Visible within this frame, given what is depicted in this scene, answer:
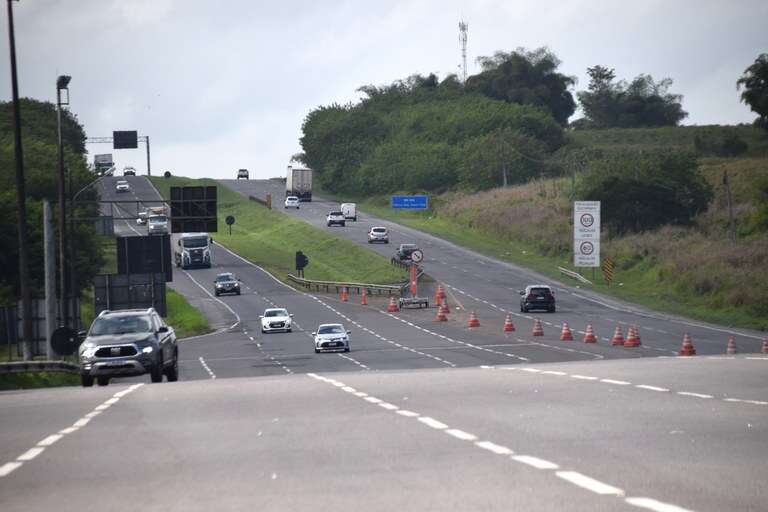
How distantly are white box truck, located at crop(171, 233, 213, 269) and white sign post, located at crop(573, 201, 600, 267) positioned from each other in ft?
124

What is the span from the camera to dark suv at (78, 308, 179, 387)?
95.3ft

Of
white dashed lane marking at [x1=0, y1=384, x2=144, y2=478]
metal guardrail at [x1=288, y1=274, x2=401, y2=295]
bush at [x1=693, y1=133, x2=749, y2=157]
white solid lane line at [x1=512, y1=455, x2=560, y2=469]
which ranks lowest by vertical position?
metal guardrail at [x1=288, y1=274, x2=401, y2=295]

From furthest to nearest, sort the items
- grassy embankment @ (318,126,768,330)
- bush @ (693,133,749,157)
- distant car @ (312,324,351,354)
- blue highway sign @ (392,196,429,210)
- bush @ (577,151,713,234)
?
bush @ (693,133,749,157) < blue highway sign @ (392,196,429,210) < bush @ (577,151,713,234) < grassy embankment @ (318,126,768,330) < distant car @ (312,324,351,354)

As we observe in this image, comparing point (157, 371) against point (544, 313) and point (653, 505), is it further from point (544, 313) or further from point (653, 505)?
point (544, 313)

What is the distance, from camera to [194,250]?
375 ft

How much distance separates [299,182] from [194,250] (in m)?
59.7

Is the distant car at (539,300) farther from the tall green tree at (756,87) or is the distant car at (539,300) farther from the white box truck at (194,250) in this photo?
the tall green tree at (756,87)

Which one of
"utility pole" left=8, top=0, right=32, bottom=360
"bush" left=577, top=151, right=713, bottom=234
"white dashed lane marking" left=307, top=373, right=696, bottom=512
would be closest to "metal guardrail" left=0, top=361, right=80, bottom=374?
"utility pole" left=8, top=0, right=32, bottom=360

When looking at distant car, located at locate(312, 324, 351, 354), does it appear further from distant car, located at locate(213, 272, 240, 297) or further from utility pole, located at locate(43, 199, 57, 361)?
distant car, located at locate(213, 272, 240, 297)

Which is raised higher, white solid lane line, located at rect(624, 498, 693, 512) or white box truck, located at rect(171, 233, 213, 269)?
white solid lane line, located at rect(624, 498, 693, 512)

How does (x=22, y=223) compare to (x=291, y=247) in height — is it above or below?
above

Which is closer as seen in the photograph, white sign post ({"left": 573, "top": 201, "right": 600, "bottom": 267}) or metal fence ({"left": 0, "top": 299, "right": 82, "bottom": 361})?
metal fence ({"left": 0, "top": 299, "right": 82, "bottom": 361})

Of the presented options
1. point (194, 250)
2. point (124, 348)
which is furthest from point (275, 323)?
point (194, 250)

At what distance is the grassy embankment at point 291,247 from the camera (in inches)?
4210
